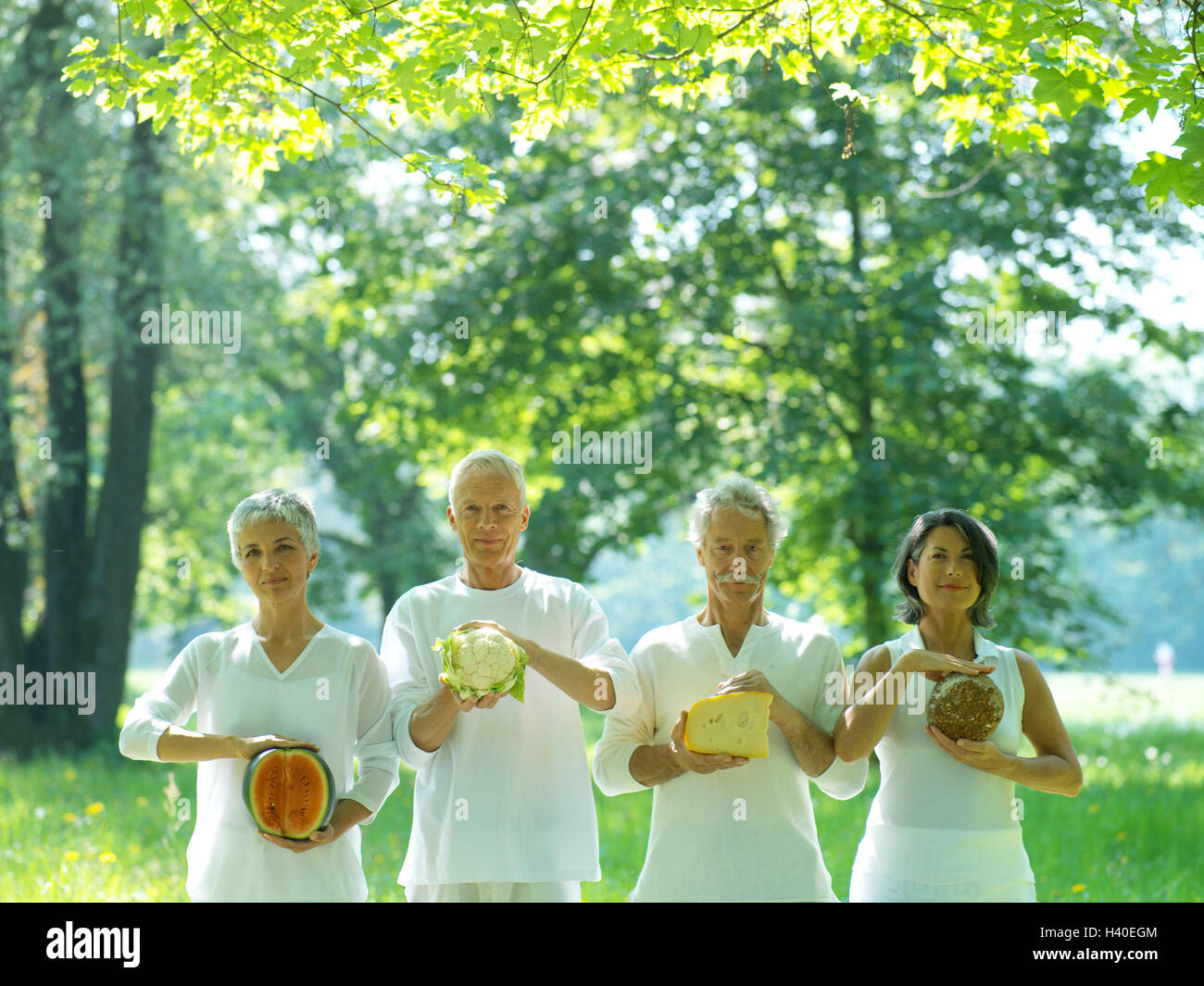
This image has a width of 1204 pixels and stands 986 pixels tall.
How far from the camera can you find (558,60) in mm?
5219

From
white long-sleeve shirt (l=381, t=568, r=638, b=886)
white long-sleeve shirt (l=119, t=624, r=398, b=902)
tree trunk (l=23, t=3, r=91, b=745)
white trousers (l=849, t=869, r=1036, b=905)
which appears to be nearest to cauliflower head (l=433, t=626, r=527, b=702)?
white long-sleeve shirt (l=381, t=568, r=638, b=886)

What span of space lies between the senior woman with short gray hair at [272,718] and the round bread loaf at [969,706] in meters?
1.99

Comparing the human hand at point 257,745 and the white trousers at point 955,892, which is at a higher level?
the human hand at point 257,745

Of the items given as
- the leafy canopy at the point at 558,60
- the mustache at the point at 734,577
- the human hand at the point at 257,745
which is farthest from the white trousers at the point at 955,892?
the leafy canopy at the point at 558,60

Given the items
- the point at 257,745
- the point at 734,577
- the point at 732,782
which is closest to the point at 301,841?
the point at 257,745

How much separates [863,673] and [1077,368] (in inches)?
454

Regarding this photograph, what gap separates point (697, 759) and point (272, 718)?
5.03ft

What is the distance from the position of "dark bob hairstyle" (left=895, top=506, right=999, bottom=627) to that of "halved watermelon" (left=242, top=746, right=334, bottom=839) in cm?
221

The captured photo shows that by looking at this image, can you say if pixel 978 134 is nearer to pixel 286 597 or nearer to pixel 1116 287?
pixel 1116 287

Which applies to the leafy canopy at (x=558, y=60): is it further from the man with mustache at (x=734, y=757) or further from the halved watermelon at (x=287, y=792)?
the halved watermelon at (x=287, y=792)

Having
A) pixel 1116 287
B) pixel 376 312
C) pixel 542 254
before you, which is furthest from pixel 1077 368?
pixel 376 312

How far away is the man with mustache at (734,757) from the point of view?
4.16 m

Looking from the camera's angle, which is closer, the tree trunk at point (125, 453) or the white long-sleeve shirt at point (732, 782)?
the white long-sleeve shirt at point (732, 782)

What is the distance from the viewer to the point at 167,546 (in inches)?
897
